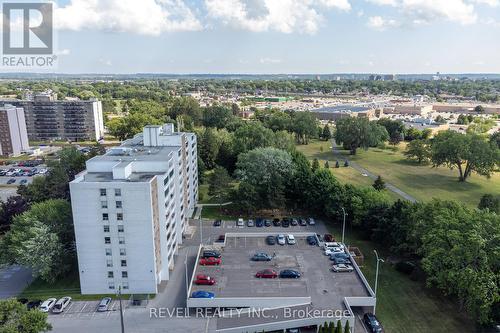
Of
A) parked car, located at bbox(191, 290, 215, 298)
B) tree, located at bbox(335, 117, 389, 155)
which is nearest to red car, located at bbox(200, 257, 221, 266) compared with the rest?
parked car, located at bbox(191, 290, 215, 298)

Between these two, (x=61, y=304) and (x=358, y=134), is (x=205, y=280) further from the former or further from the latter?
(x=358, y=134)

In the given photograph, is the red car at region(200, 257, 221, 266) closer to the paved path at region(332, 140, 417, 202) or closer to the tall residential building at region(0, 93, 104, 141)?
the paved path at region(332, 140, 417, 202)

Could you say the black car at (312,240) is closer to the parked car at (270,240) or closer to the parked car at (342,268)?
the parked car at (270,240)

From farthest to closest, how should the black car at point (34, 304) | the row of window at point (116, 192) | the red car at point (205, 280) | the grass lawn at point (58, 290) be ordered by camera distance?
the red car at point (205, 280)
the grass lawn at point (58, 290)
the black car at point (34, 304)
the row of window at point (116, 192)

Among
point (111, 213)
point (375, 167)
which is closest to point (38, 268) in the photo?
point (111, 213)

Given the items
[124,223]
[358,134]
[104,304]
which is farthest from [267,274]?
[358,134]

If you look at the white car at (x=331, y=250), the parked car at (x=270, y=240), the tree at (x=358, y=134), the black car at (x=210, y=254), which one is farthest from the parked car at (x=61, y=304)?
the tree at (x=358, y=134)
